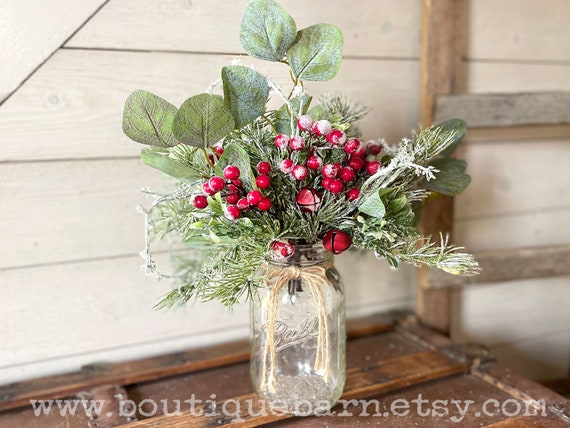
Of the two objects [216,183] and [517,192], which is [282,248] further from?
[517,192]

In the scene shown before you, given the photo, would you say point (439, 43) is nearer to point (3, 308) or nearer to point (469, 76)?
point (469, 76)

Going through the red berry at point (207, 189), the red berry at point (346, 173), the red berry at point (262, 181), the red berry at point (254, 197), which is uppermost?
the red berry at point (346, 173)

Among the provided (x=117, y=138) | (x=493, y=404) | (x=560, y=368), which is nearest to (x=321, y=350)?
(x=493, y=404)

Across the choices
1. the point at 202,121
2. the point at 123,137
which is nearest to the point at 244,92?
the point at 202,121

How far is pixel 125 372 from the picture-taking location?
2.96 ft

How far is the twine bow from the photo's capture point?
737mm

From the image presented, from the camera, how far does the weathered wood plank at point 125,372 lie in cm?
84

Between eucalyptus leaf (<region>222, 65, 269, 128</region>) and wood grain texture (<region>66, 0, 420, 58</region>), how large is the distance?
25cm

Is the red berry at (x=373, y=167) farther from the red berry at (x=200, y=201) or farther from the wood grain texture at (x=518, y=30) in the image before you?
the wood grain texture at (x=518, y=30)

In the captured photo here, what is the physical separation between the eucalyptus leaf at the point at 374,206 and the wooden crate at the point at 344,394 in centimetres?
30

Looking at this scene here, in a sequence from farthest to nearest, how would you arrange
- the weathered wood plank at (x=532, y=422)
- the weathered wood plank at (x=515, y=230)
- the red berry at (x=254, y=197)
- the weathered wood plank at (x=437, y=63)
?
the weathered wood plank at (x=515, y=230)
the weathered wood plank at (x=437, y=63)
the weathered wood plank at (x=532, y=422)
the red berry at (x=254, y=197)

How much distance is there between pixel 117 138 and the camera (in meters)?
0.88

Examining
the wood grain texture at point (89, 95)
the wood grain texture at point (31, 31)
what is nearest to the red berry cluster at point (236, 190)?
the wood grain texture at point (89, 95)

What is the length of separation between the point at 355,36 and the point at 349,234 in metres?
0.43
